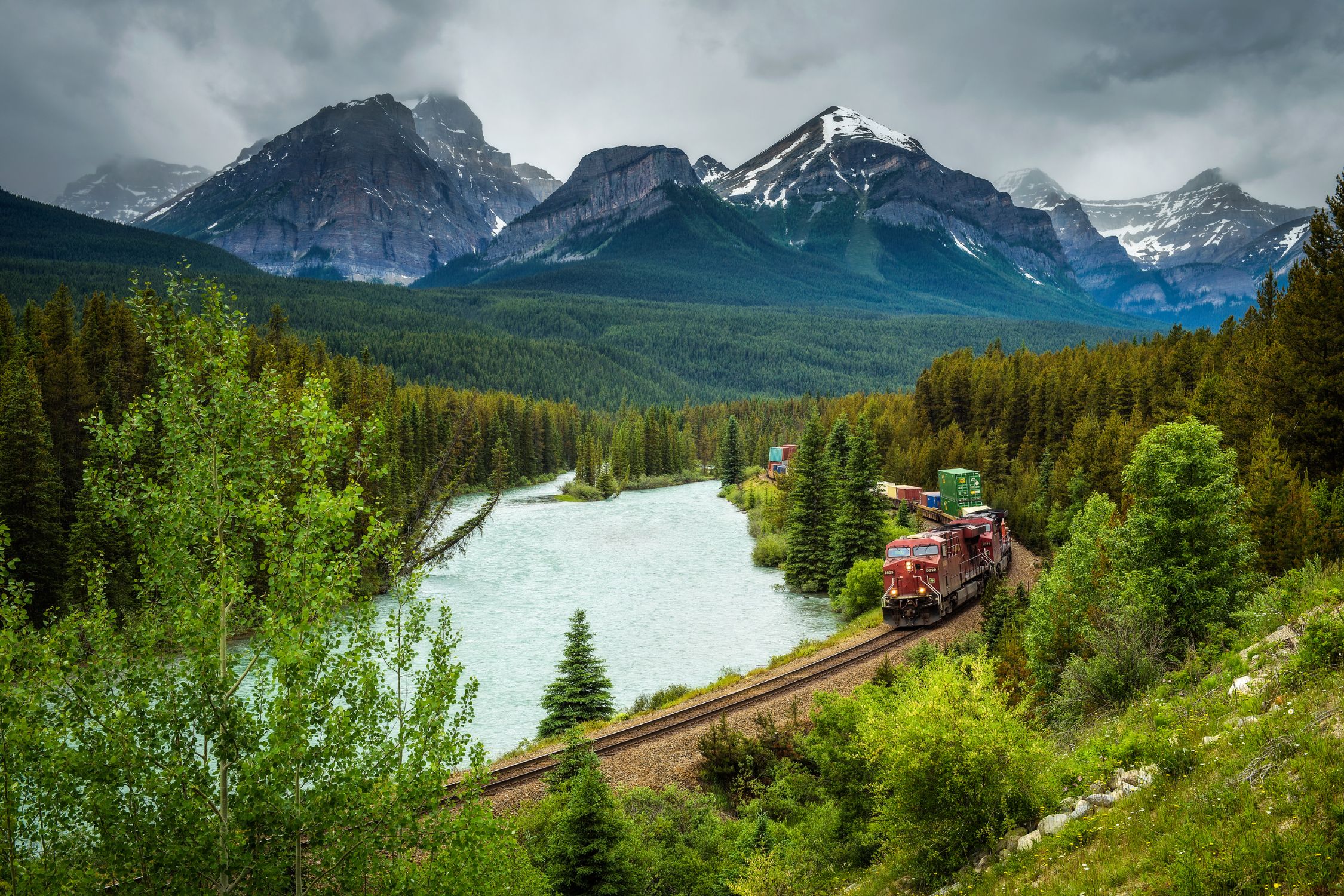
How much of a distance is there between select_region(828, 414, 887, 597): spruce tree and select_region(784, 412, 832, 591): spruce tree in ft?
5.69

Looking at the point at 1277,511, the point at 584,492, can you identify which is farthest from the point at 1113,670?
the point at 584,492

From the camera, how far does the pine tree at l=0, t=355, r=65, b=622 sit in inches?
1398

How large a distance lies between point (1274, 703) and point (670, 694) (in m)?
23.7

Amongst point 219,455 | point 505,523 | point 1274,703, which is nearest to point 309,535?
point 219,455

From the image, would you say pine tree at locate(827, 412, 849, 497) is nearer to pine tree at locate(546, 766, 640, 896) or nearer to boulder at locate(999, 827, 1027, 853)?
pine tree at locate(546, 766, 640, 896)

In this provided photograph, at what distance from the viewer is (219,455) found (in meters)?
10.8

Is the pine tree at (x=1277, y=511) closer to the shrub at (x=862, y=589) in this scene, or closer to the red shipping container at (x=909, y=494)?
the shrub at (x=862, y=589)

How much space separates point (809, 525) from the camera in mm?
57219

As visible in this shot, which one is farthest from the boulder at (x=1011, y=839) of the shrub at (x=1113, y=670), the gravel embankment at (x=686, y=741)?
the gravel embankment at (x=686, y=741)

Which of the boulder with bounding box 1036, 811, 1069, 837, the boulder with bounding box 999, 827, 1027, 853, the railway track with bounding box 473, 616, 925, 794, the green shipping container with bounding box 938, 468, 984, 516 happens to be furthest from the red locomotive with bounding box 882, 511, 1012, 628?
the boulder with bounding box 1036, 811, 1069, 837

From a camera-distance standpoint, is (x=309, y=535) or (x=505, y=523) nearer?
(x=309, y=535)

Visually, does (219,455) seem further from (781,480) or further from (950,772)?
(781,480)

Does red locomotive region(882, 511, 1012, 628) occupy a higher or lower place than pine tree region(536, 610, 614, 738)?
higher

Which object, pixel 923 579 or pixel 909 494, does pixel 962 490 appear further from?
pixel 923 579
